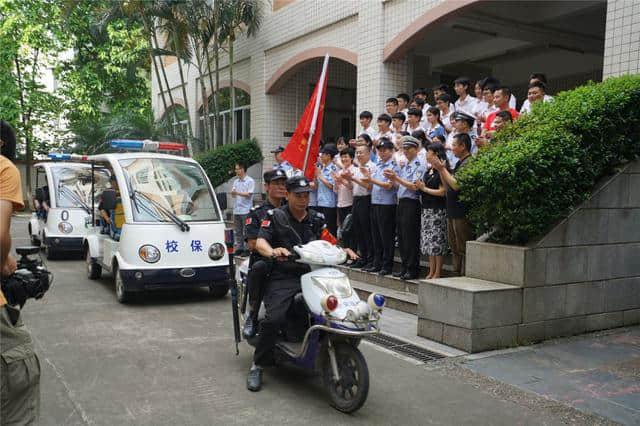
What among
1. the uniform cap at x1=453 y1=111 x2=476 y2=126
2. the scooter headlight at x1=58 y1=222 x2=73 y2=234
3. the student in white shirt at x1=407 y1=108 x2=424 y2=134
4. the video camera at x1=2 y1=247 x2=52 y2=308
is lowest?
the scooter headlight at x1=58 y1=222 x2=73 y2=234

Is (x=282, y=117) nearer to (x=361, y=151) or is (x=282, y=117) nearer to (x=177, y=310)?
(x=361, y=151)

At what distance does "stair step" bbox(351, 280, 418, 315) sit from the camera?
23.6 feet

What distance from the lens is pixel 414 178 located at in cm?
759

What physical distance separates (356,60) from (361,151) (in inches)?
178

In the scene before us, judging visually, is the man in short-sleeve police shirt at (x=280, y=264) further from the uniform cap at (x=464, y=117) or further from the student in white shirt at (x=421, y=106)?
the student in white shirt at (x=421, y=106)

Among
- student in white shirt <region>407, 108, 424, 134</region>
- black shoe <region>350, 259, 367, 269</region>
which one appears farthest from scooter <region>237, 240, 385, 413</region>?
student in white shirt <region>407, 108, 424, 134</region>

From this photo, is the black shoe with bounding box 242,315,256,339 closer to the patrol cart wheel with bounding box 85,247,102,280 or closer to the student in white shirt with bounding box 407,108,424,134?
the student in white shirt with bounding box 407,108,424,134

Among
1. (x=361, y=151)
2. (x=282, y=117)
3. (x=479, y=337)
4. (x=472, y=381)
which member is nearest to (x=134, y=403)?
(x=472, y=381)

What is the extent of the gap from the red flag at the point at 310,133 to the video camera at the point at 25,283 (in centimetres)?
566

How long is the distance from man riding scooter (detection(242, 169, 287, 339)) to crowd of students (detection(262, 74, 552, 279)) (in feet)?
7.74

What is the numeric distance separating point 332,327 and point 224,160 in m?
12.3

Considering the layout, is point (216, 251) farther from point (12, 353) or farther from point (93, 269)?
point (12, 353)

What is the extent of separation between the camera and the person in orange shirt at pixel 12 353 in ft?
8.75

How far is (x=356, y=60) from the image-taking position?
1259 cm
